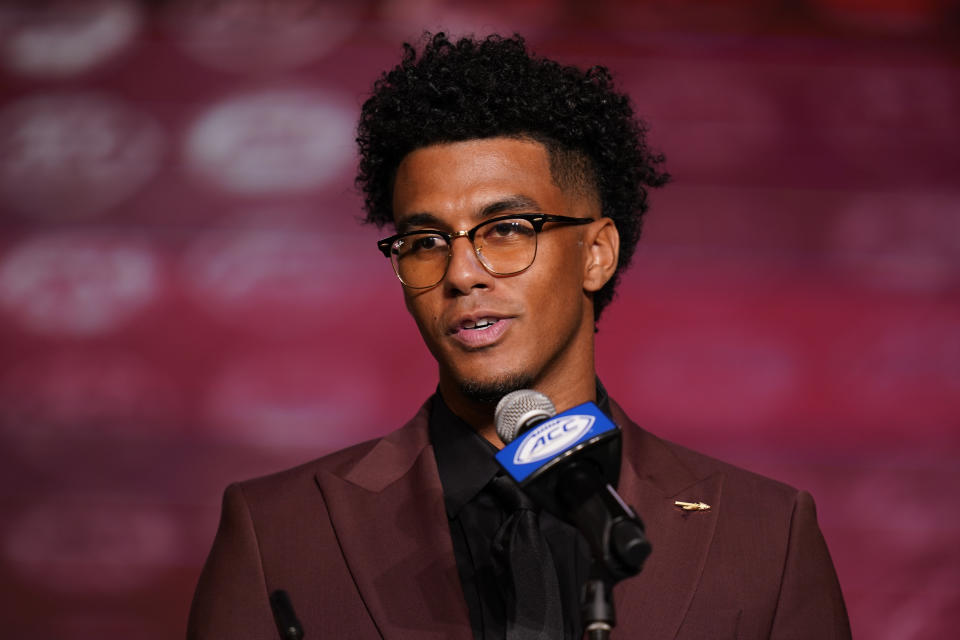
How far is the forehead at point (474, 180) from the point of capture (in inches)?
84.0

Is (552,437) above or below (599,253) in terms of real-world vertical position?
below

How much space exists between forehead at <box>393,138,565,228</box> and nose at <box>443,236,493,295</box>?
Answer: 6 cm

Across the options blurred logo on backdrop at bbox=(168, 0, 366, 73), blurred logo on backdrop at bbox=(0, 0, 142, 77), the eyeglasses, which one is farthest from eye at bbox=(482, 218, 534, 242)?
blurred logo on backdrop at bbox=(0, 0, 142, 77)

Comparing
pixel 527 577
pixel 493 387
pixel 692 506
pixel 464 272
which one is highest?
pixel 464 272

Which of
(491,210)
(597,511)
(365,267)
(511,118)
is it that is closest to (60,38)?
(365,267)

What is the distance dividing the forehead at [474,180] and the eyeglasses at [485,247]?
29mm

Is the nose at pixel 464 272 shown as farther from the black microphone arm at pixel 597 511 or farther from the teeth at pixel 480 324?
the black microphone arm at pixel 597 511

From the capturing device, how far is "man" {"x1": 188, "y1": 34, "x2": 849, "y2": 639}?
202cm

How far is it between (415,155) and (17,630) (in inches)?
70.0

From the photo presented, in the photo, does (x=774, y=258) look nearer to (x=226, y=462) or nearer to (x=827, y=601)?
(x=827, y=601)

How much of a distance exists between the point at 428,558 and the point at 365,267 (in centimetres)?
130

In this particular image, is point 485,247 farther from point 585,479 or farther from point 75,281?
point 75,281

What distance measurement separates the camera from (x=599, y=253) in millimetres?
2346

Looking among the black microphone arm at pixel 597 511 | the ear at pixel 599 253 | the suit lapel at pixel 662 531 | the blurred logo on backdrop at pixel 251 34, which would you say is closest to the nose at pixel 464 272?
the ear at pixel 599 253
